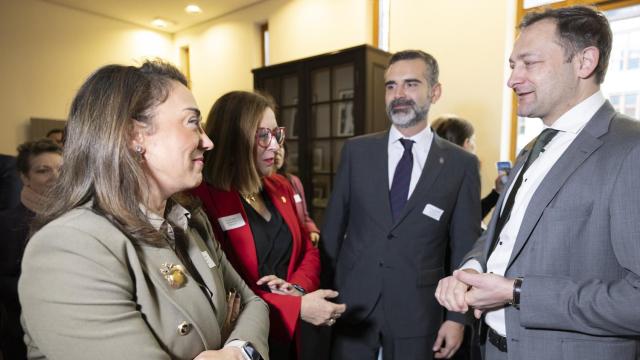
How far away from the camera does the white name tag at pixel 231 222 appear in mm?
1521

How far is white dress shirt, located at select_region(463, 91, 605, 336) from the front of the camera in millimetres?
1196

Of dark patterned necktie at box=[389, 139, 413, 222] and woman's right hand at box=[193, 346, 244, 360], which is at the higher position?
dark patterned necktie at box=[389, 139, 413, 222]

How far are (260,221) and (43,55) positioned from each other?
6056 mm

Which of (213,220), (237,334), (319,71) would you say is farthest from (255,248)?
(319,71)

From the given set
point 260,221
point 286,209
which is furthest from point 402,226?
point 260,221

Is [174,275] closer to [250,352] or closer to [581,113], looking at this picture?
[250,352]

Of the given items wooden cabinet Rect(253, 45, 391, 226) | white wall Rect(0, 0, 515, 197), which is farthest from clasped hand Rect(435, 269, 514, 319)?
white wall Rect(0, 0, 515, 197)

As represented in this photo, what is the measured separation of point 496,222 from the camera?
1384 mm

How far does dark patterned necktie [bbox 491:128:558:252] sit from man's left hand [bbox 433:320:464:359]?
0.59 metres

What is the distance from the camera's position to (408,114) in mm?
1860

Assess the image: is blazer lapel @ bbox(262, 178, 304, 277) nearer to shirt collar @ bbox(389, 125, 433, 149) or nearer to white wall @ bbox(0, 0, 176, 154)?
shirt collar @ bbox(389, 125, 433, 149)

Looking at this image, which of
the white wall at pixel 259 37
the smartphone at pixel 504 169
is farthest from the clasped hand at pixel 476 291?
the white wall at pixel 259 37

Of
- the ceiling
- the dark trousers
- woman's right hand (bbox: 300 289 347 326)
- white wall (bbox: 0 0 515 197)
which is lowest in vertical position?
the dark trousers

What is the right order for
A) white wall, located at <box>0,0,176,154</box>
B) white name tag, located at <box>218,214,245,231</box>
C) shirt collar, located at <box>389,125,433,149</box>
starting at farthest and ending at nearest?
white wall, located at <box>0,0,176,154</box>
shirt collar, located at <box>389,125,433,149</box>
white name tag, located at <box>218,214,245,231</box>
